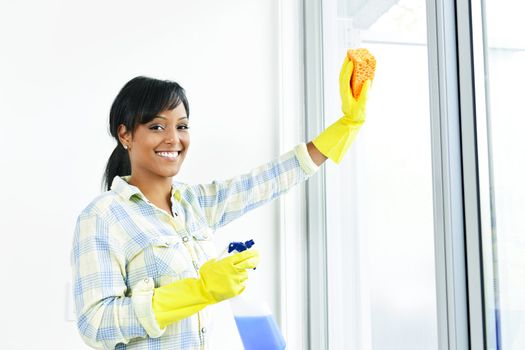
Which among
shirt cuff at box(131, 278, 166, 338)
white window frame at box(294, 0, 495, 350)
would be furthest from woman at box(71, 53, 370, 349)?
white window frame at box(294, 0, 495, 350)

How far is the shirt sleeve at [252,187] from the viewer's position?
5.02ft

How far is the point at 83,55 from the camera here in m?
1.77

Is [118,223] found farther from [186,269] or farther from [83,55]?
[83,55]

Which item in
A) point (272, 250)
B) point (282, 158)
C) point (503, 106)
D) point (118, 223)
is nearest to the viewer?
point (503, 106)

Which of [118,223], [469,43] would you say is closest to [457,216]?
A: [469,43]

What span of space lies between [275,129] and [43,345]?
95 cm

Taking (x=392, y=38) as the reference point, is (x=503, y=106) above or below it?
below

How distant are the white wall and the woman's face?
1.45ft

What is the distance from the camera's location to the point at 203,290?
115cm

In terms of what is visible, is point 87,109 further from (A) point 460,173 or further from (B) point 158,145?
(A) point 460,173

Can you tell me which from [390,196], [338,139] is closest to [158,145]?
[338,139]

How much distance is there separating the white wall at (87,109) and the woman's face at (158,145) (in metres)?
0.44

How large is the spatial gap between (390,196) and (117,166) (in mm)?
692

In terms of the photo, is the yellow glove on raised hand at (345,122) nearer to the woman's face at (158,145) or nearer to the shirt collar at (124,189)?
the woman's face at (158,145)
